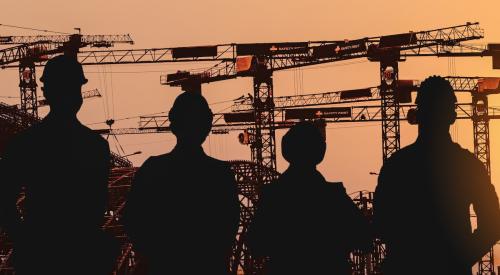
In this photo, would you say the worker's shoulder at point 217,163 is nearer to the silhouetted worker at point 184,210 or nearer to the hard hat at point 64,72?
the silhouetted worker at point 184,210

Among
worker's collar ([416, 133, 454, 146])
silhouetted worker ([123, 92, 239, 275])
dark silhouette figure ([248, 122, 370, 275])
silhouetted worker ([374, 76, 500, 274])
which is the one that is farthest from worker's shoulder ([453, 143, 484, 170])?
silhouetted worker ([123, 92, 239, 275])

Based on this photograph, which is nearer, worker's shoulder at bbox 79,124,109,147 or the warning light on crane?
worker's shoulder at bbox 79,124,109,147

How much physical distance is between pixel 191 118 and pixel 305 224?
2.94ft

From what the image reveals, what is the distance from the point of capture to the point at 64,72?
6199 mm

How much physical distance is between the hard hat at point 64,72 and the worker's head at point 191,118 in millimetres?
542

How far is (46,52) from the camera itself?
120 m

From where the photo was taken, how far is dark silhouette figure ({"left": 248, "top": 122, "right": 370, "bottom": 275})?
21.1 ft

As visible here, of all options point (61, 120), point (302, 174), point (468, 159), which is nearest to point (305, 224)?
point (302, 174)

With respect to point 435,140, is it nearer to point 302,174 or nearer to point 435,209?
point 435,209

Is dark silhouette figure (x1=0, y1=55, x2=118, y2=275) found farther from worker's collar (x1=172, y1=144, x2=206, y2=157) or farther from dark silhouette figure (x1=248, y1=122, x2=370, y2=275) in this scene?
dark silhouette figure (x1=248, y1=122, x2=370, y2=275)

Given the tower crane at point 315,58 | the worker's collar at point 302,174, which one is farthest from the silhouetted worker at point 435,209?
the tower crane at point 315,58

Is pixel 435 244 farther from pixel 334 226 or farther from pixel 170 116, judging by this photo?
pixel 170 116

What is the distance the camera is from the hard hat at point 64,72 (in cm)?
616

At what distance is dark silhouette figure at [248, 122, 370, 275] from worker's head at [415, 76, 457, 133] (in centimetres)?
63
